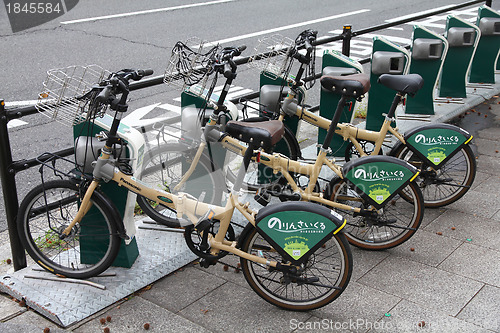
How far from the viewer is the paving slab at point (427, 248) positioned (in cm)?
473

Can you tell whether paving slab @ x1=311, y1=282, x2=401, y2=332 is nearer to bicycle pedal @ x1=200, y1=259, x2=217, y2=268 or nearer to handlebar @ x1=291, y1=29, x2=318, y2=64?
bicycle pedal @ x1=200, y1=259, x2=217, y2=268

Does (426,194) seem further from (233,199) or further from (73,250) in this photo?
(73,250)

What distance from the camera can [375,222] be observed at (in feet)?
15.6

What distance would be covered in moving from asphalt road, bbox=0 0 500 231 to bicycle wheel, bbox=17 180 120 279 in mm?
1791

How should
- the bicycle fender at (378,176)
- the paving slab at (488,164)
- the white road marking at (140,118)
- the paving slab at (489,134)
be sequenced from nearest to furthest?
the bicycle fender at (378,176), the paving slab at (488,164), the paving slab at (489,134), the white road marking at (140,118)

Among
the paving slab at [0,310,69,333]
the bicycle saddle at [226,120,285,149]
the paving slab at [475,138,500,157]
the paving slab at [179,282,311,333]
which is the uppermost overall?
the bicycle saddle at [226,120,285,149]

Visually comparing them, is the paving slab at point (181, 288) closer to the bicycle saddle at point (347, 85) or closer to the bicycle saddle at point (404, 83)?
the bicycle saddle at point (347, 85)

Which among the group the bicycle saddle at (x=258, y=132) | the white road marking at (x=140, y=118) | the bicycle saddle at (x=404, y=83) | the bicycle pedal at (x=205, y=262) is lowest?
the white road marking at (x=140, y=118)

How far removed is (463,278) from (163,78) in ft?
9.14

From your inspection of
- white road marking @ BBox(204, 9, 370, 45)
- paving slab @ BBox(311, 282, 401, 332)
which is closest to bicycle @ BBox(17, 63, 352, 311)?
paving slab @ BBox(311, 282, 401, 332)

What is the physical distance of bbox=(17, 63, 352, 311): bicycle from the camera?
3.92m

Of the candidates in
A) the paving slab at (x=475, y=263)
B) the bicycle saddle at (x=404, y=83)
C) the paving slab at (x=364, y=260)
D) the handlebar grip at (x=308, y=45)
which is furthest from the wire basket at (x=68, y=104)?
the paving slab at (x=475, y=263)

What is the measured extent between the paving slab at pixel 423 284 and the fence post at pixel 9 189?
255 centimetres

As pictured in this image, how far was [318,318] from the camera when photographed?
4.02m
